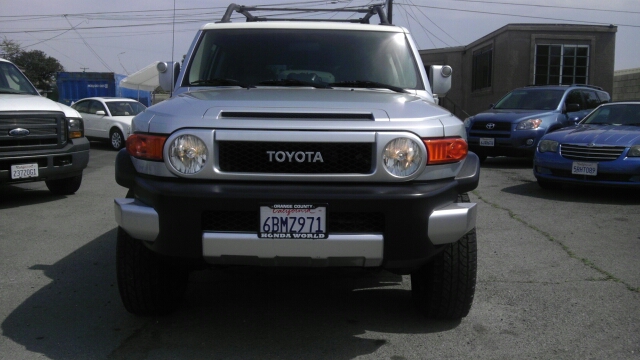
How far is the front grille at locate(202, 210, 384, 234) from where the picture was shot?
10.6ft

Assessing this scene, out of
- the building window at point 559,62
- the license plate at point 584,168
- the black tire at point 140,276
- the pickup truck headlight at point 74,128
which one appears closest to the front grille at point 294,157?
the black tire at point 140,276

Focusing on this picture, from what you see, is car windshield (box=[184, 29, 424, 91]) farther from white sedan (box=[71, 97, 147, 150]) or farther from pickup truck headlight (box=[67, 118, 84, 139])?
white sedan (box=[71, 97, 147, 150])

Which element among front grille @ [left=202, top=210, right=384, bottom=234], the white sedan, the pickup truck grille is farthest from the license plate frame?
the white sedan

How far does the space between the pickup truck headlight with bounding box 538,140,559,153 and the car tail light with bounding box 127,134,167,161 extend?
722 centimetres

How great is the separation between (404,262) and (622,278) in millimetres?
2513

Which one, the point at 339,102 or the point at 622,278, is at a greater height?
the point at 339,102

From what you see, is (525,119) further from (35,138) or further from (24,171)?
(24,171)

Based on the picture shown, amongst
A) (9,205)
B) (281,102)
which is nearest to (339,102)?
A: (281,102)

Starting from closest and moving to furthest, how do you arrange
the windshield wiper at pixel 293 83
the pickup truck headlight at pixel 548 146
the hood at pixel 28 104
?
the windshield wiper at pixel 293 83 < the hood at pixel 28 104 < the pickup truck headlight at pixel 548 146

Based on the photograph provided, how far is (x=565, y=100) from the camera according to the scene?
13602 millimetres

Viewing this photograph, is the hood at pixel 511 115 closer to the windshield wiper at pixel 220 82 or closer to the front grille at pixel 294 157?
the windshield wiper at pixel 220 82

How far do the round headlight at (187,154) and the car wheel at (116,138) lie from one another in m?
15.7

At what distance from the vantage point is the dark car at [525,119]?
12.5 m

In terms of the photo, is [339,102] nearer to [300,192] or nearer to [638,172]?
[300,192]
